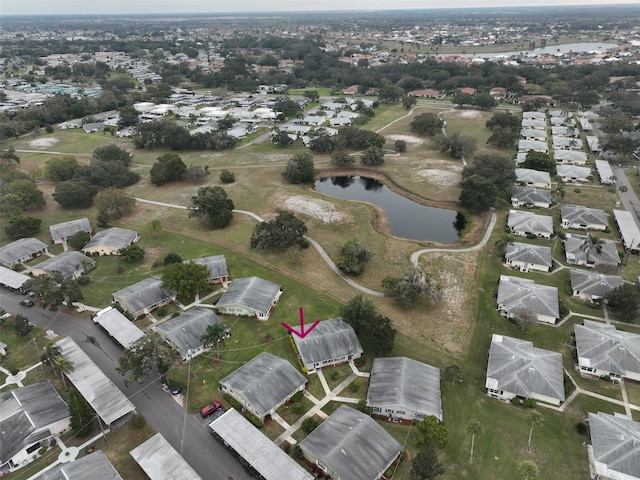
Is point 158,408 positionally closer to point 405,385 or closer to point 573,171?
point 405,385

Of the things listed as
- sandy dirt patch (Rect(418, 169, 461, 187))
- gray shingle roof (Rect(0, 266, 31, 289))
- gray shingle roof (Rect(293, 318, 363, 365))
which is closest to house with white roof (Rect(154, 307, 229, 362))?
gray shingle roof (Rect(293, 318, 363, 365))

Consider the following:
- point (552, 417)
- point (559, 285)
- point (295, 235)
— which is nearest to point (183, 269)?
point (295, 235)

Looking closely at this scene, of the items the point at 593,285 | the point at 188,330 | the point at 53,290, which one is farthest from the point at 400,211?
the point at 53,290

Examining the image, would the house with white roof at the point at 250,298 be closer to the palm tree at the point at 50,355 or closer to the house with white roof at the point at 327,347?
the house with white roof at the point at 327,347

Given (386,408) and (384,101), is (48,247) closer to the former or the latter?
(386,408)

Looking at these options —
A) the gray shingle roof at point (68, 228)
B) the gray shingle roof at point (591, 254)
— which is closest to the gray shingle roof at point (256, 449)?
the gray shingle roof at point (68, 228)

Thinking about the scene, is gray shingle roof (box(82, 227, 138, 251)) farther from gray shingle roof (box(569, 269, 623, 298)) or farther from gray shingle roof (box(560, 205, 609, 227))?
gray shingle roof (box(560, 205, 609, 227))
